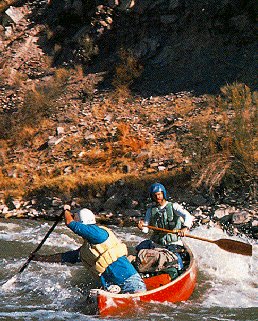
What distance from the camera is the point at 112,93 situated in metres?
17.4

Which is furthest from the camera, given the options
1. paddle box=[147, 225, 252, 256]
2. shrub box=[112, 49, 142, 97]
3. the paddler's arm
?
shrub box=[112, 49, 142, 97]

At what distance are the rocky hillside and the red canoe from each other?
3.79 m

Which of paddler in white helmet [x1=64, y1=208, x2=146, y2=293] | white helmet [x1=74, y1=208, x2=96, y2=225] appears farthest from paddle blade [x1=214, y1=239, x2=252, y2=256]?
white helmet [x1=74, y1=208, x2=96, y2=225]

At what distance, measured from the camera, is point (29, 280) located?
7883 mm

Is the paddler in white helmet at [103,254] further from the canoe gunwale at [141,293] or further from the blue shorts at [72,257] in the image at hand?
the blue shorts at [72,257]

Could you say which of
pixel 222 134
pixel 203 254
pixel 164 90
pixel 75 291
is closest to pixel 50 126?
pixel 164 90

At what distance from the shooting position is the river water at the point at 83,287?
641 cm

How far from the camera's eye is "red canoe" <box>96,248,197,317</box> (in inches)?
240

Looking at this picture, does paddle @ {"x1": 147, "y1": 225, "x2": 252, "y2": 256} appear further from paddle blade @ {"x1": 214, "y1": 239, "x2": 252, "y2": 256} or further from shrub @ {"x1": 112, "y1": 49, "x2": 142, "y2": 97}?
shrub @ {"x1": 112, "y1": 49, "x2": 142, "y2": 97}

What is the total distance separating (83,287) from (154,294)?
144 centimetres

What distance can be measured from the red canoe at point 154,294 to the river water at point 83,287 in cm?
9

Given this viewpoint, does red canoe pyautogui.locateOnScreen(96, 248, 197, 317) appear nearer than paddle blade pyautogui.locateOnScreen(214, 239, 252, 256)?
Yes

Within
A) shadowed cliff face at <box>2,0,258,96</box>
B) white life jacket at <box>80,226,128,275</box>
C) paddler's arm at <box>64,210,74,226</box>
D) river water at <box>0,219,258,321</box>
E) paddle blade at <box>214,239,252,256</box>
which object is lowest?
river water at <box>0,219,258,321</box>

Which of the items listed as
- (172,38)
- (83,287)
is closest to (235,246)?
(83,287)
